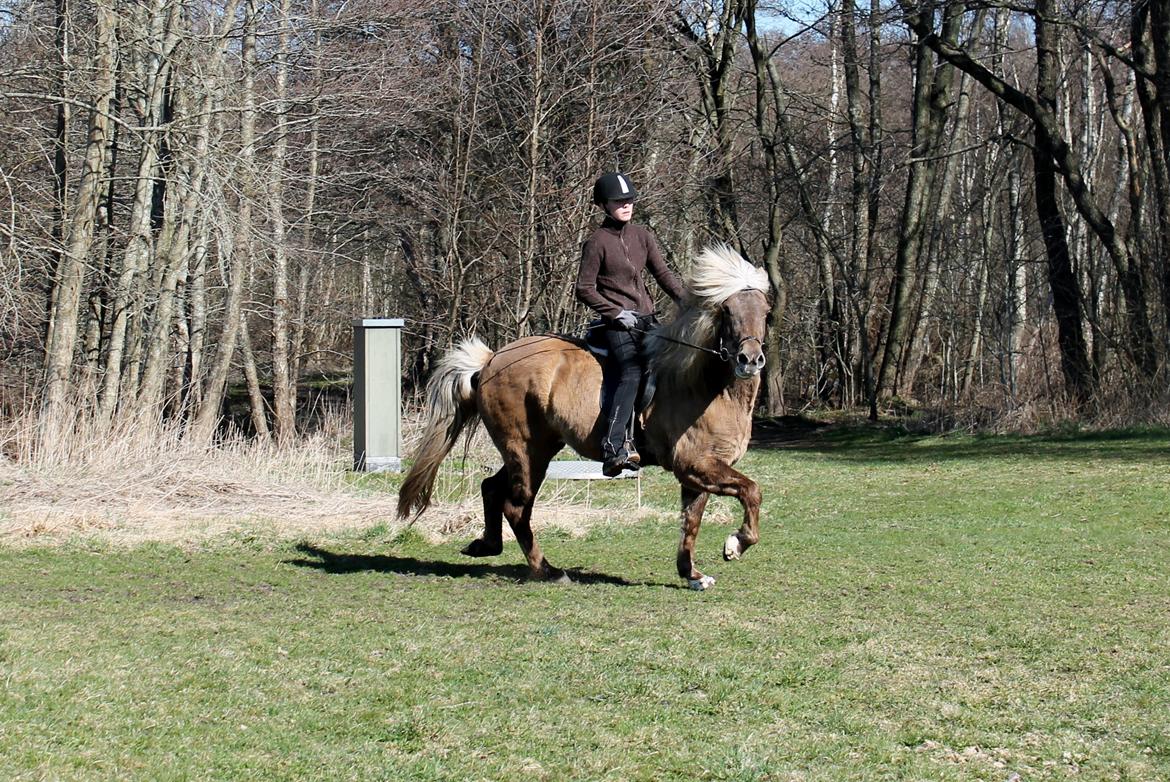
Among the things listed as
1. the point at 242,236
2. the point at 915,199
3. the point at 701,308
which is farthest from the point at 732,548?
the point at 915,199

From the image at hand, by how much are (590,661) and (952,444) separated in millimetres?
17762

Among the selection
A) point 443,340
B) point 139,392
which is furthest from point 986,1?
point 139,392

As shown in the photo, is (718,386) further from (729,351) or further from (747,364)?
(747,364)

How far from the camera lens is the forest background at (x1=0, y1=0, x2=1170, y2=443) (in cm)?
2016

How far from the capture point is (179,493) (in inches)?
558

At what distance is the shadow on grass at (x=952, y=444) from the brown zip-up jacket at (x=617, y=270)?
11518 mm

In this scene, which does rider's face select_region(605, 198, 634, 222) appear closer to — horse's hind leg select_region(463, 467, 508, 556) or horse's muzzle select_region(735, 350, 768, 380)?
horse's muzzle select_region(735, 350, 768, 380)

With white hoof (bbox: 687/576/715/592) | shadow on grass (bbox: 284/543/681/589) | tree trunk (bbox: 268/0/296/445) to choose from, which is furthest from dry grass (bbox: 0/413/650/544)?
tree trunk (bbox: 268/0/296/445)

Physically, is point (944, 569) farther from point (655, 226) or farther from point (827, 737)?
point (655, 226)

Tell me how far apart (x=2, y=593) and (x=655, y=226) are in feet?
68.3

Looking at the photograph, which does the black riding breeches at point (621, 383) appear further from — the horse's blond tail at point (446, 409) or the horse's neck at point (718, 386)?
the horse's blond tail at point (446, 409)

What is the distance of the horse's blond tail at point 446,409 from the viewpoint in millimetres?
10867

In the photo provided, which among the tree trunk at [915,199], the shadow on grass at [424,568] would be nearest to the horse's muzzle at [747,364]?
the shadow on grass at [424,568]

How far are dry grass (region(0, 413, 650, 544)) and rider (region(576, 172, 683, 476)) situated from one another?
3.36 metres
